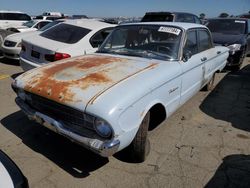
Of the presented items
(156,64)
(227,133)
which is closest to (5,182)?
(156,64)

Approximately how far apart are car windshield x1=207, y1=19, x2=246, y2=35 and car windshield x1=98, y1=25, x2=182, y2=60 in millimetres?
5974

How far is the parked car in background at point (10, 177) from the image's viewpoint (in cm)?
191

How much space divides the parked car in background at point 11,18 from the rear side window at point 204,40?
46.0 feet

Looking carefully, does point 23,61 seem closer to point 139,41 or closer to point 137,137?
point 139,41

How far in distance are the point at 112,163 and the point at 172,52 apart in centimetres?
181

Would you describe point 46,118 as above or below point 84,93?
below

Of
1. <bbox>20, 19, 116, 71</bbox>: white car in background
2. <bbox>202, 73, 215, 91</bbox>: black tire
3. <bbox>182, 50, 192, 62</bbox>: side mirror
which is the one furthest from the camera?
<bbox>202, 73, 215, 91</bbox>: black tire

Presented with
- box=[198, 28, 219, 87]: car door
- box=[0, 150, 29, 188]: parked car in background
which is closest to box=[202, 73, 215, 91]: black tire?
box=[198, 28, 219, 87]: car door

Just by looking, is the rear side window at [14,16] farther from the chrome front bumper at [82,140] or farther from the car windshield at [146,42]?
the chrome front bumper at [82,140]

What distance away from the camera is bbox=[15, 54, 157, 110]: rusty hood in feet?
9.46

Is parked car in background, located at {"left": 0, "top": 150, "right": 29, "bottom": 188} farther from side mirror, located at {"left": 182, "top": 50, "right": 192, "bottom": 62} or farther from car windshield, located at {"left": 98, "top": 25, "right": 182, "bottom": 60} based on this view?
side mirror, located at {"left": 182, "top": 50, "right": 192, "bottom": 62}

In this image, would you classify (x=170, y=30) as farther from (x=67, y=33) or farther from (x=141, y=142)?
(x=67, y=33)

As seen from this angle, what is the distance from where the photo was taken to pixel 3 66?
8414mm

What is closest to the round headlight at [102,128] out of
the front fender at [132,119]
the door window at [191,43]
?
the front fender at [132,119]
